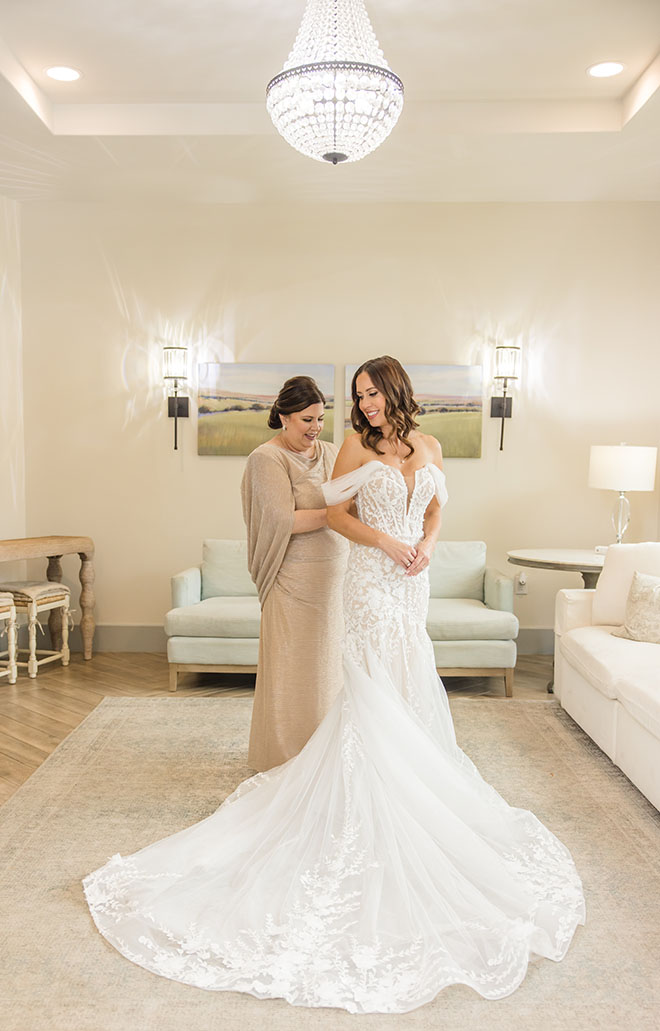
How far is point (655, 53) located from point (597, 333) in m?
2.09

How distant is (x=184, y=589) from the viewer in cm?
513

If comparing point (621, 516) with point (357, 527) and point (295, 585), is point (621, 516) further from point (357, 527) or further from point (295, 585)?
point (357, 527)

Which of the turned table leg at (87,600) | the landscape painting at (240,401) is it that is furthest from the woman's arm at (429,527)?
the turned table leg at (87,600)

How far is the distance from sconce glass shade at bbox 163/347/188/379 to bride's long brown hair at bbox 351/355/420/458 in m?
3.21

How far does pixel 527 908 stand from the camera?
230 cm

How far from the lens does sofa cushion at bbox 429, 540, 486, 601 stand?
18.0ft

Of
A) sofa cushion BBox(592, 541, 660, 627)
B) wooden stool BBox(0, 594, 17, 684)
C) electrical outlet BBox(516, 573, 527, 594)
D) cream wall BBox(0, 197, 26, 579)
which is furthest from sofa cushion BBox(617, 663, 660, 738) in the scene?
cream wall BBox(0, 197, 26, 579)

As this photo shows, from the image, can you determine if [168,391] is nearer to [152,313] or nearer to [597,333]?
[152,313]

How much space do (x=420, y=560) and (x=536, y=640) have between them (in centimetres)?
346

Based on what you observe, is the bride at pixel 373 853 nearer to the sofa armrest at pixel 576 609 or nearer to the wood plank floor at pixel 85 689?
the wood plank floor at pixel 85 689

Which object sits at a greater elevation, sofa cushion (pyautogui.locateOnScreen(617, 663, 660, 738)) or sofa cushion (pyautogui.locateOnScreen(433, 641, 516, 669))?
sofa cushion (pyautogui.locateOnScreen(617, 663, 660, 738))

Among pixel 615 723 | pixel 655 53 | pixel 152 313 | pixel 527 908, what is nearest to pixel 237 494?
pixel 152 313

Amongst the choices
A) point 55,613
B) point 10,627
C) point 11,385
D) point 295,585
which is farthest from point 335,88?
point 55,613

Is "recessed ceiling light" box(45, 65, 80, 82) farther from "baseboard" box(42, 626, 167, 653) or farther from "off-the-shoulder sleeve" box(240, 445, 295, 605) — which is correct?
"baseboard" box(42, 626, 167, 653)
